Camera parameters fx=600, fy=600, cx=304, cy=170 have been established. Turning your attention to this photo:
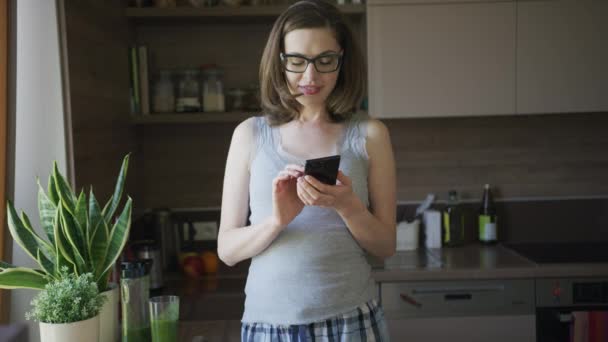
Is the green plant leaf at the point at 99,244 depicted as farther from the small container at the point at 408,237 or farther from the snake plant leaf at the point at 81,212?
the small container at the point at 408,237

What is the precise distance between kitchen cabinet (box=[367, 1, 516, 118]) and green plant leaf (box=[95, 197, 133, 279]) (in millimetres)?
1422

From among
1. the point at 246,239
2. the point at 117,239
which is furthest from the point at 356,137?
the point at 117,239

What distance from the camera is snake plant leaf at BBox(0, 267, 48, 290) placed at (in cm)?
115

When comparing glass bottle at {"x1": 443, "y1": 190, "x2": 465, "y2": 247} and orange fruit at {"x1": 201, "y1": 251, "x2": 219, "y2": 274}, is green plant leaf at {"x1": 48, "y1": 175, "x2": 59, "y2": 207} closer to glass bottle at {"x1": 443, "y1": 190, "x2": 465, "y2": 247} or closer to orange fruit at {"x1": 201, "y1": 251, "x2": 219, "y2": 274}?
orange fruit at {"x1": 201, "y1": 251, "x2": 219, "y2": 274}

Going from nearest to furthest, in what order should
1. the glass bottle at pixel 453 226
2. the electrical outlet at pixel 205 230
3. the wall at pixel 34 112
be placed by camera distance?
the wall at pixel 34 112 < the glass bottle at pixel 453 226 < the electrical outlet at pixel 205 230

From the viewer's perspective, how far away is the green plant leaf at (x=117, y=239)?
124 cm

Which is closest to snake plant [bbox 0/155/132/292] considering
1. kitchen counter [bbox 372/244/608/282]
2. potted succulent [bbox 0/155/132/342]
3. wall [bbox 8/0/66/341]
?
potted succulent [bbox 0/155/132/342]

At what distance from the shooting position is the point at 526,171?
2.84m

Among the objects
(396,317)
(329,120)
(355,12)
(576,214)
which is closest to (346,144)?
(329,120)

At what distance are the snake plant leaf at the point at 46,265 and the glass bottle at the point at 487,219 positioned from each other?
6.47 ft

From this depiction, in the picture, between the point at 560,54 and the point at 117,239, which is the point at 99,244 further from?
the point at 560,54

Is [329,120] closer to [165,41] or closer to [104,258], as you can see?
[104,258]

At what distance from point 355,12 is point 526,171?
1131 mm

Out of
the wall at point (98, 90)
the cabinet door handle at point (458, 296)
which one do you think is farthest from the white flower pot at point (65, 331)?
the cabinet door handle at point (458, 296)
